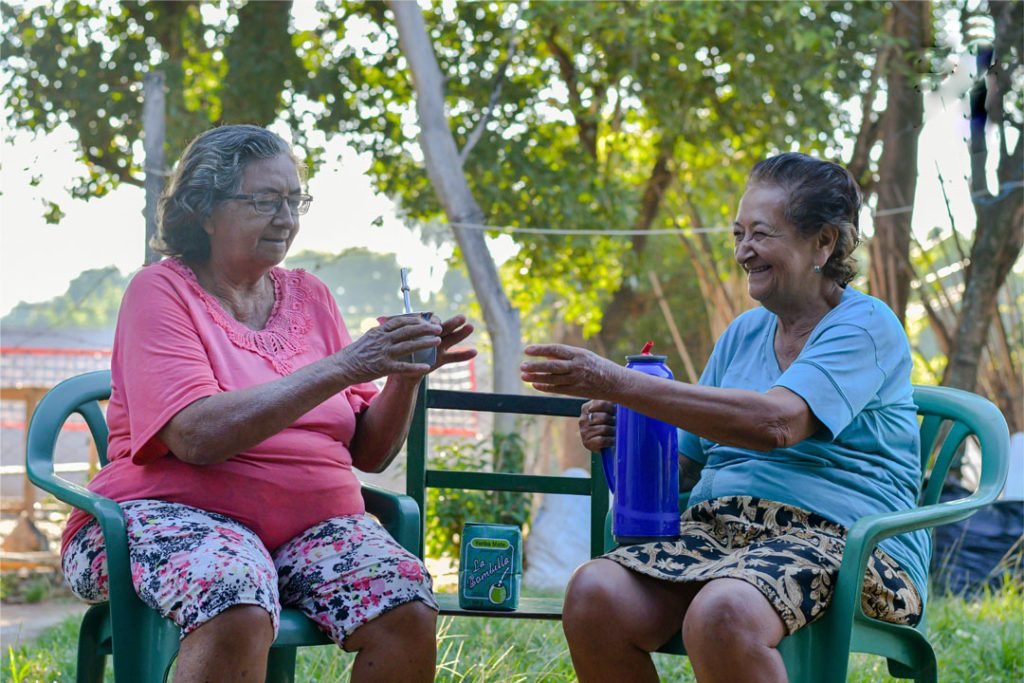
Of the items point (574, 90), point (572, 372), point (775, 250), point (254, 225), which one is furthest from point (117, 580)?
point (574, 90)

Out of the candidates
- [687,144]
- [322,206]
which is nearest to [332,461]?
[322,206]

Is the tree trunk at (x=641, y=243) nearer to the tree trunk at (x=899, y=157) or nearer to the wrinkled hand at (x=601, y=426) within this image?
the tree trunk at (x=899, y=157)

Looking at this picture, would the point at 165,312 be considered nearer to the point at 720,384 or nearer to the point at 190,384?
the point at 190,384

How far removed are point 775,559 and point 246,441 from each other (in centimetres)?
100

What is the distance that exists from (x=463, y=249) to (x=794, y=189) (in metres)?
3.64

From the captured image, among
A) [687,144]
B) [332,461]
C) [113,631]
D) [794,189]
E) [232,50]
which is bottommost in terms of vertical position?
[113,631]

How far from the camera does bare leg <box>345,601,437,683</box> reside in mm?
2139

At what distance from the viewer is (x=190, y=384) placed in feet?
7.14

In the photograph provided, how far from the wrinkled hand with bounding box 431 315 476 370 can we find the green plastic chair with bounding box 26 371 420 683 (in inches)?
14.0

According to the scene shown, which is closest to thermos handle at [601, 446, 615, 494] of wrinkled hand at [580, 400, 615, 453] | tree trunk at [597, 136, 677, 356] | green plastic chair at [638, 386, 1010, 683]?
wrinkled hand at [580, 400, 615, 453]

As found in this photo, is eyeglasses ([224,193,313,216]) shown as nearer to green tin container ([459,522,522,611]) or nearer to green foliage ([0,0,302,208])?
green tin container ([459,522,522,611])

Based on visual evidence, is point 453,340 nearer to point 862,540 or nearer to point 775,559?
point 775,559

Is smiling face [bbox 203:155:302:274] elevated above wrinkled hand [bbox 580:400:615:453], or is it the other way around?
smiling face [bbox 203:155:302:274]

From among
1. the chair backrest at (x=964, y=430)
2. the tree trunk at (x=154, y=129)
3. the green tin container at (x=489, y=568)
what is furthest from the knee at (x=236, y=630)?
the tree trunk at (x=154, y=129)
